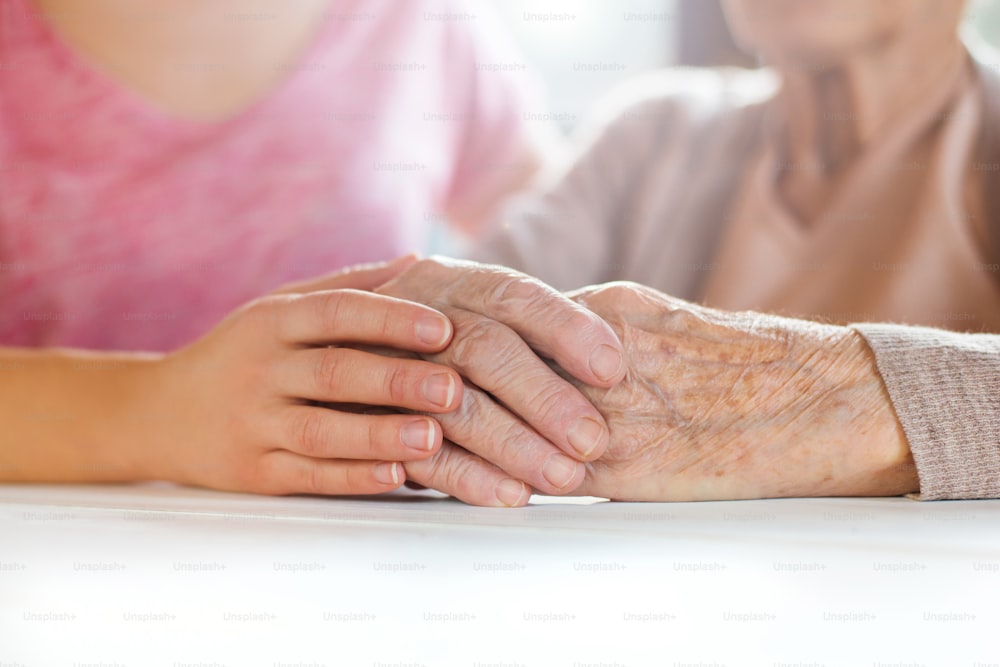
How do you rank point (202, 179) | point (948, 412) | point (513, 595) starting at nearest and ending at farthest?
point (513, 595) < point (948, 412) < point (202, 179)

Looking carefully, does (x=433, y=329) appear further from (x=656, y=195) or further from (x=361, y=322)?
(x=656, y=195)

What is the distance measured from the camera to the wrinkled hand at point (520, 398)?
58 centimetres

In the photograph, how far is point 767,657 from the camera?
42 centimetres

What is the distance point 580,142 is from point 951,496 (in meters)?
0.93

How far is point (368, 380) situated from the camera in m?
0.60

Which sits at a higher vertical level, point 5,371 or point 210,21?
point 210,21

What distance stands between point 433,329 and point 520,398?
0.08 m

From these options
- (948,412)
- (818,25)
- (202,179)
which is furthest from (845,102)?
(202,179)

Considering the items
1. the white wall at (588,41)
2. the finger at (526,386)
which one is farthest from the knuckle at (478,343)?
the white wall at (588,41)

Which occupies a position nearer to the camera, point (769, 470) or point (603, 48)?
point (769, 470)

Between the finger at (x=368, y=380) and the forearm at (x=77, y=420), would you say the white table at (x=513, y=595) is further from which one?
the forearm at (x=77, y=420)

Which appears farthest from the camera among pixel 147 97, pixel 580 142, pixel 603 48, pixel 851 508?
pixel 603 48

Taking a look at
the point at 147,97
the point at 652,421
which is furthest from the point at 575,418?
the point at 147,97

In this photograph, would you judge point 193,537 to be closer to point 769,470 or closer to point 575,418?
point 575,418
